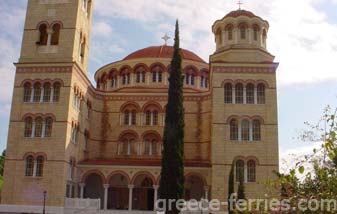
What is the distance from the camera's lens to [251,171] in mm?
26078

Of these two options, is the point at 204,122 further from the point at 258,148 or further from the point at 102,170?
the point at 102,170

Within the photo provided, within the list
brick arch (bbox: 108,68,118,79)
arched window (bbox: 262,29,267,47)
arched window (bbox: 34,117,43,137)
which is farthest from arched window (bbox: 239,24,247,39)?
arched window (bbox: 34,117,43,137)

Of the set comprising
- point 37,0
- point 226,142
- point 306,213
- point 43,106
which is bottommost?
point 306,213

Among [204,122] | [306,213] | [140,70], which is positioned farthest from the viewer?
[140,70]

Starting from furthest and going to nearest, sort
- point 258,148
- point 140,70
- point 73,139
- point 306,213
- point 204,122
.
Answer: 1. point 140,70
2. point 204,122
3. point 73,139
4. point 258,148
5. point 306,213

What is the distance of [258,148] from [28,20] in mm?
17710

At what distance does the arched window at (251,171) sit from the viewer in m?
25.8

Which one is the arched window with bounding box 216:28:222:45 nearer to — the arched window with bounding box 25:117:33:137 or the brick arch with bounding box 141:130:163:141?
the brick arch with bounding box 141:130:163:141

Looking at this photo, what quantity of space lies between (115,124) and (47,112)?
654 centimetres

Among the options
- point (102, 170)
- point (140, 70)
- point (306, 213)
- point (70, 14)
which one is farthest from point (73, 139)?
point (306, 213)

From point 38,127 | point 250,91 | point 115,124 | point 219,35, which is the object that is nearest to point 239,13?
point 219,35

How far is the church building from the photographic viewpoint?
26.0 meters

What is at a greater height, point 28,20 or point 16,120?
point 28,20

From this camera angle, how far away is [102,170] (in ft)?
93.5
